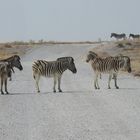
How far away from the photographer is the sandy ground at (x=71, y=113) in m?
13.5

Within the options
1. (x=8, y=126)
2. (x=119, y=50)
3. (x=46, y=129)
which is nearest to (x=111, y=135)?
(x=46, y=129)

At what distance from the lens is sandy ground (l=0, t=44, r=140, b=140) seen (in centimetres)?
1345

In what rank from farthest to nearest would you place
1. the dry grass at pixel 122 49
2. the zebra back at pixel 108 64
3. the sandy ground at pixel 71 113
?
the dry grass at pixel 122 49, the zebra back at pixel 108 64, the sandy ground at pixel 71 113

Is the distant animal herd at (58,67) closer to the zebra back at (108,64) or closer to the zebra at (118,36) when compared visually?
the zebra back at (108,64)

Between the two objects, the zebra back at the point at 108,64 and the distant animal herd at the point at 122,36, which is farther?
the distant animal herd at the point at 122,36

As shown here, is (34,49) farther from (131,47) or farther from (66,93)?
(66,93)

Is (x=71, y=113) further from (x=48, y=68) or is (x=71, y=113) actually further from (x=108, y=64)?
(x=108, y=64)

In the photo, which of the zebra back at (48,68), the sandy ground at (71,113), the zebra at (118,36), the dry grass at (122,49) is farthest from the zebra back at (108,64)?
the zebra at (118,36)

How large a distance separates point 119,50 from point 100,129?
5245 cm

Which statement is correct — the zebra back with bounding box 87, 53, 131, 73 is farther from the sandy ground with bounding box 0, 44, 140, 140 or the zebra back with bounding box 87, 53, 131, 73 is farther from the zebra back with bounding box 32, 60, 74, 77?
the zebra back with bounding box 32, 60, 74, 77

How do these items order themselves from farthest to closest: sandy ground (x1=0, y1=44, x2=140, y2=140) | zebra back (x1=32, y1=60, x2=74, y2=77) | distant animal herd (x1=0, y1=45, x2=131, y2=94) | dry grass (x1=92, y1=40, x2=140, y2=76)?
dry grass (x1=92, y1=40, x2=140, y2=76) < zebra back (x1=32, y1=60, x2=74, y2=77) < distant animal herd (x1=0, y1=45, x2=131, y2=94) < sandy ground (x1=0, y1=44, x2=140, y2=140)

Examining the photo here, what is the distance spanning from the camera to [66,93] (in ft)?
77.3

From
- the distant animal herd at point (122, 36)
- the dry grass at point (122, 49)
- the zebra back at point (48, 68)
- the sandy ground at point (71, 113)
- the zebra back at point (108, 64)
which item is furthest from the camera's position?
the distant animal herd at point (122, 36)

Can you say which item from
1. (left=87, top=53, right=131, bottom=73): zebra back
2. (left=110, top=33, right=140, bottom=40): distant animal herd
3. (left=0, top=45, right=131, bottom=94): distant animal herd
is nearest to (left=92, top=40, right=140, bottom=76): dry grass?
(left=110, top=33, right=140, bottom=40): distant animal herd
